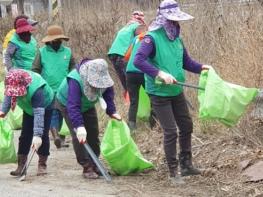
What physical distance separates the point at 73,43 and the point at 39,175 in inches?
239

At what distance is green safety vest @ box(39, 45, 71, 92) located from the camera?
8562 millimetres

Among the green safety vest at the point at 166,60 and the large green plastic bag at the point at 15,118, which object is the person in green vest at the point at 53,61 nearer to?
the large green plastic bag at the point at 15,118

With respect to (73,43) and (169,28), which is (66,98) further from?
(73,43)

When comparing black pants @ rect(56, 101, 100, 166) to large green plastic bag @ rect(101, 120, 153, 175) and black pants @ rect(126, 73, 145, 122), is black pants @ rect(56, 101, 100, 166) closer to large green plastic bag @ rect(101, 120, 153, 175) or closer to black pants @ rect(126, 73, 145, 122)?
large green plastic bag @ rect(101, 120, 153, 175)

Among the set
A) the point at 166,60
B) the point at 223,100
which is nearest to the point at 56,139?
the point at 166,60

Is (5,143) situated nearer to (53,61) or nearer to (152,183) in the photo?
(152,183)

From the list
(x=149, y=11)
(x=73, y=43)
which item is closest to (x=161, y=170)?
(x=149, y=11)

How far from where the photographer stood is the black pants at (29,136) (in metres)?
7.23

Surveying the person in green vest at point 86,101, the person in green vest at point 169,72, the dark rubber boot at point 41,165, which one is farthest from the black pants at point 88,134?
the person in green vest at point 169,72

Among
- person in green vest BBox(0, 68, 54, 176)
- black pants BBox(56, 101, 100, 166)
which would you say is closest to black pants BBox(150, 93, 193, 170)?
black pants BBox(56, 101, 100, 166)

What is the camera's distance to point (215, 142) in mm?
7453

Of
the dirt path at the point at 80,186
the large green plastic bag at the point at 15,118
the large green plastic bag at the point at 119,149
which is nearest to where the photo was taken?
the dirt path at the point at 80,186

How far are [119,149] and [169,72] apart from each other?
0.97 metres

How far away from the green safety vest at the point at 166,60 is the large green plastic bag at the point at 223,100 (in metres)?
0.40
